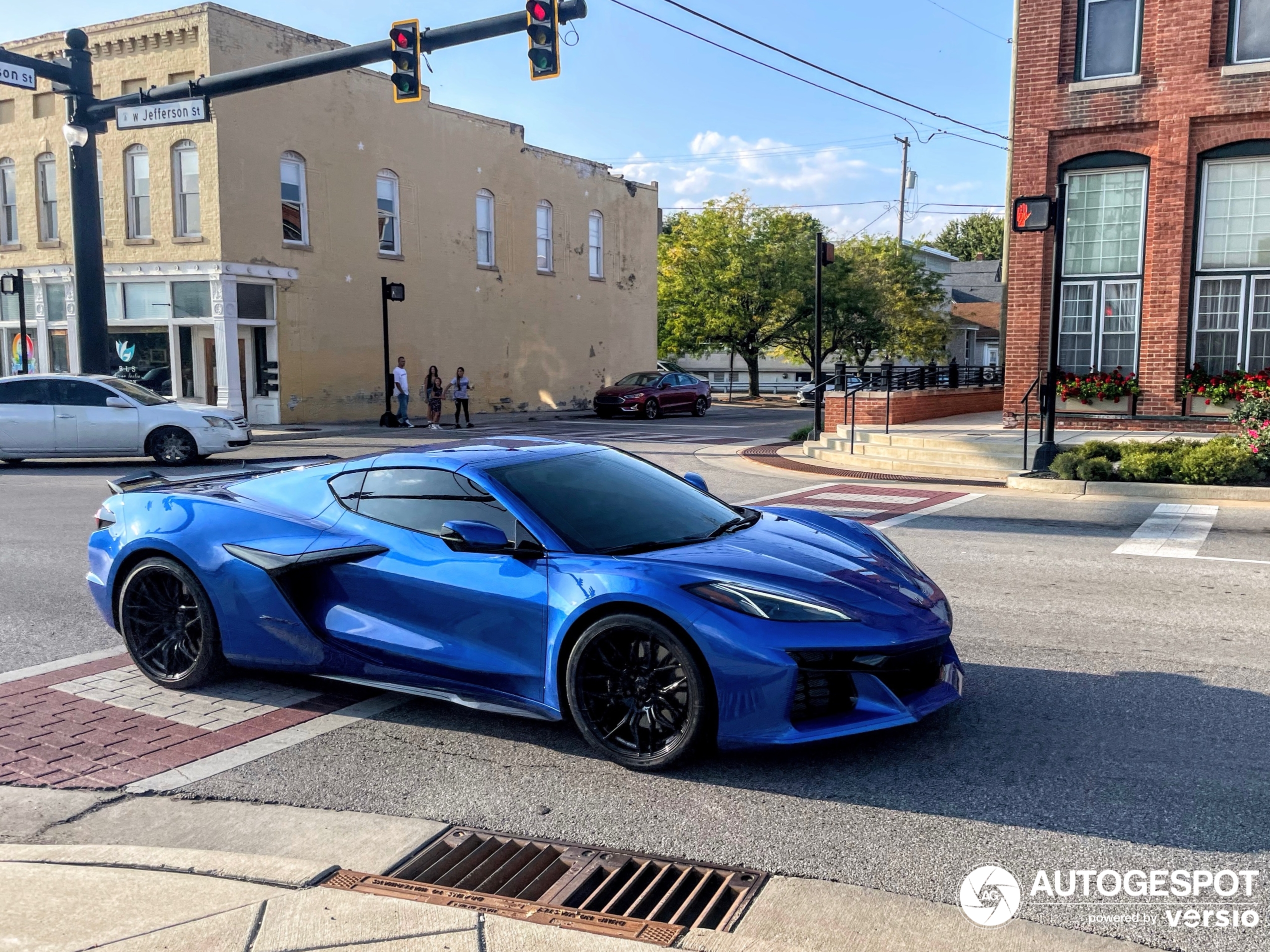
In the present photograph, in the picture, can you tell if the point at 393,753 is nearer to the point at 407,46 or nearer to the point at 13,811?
the point at 13,811

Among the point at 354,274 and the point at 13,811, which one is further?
the point at 354,274

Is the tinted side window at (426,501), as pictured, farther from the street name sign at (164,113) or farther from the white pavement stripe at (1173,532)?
the street name sign at (164,113)

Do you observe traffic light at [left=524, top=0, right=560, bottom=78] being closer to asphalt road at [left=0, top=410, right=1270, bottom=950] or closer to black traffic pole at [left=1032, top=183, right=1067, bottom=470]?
black traffic pole at [left=1032, top=183, right=1067, bottom=470]

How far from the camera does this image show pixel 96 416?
56.9ft

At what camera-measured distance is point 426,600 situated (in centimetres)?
494

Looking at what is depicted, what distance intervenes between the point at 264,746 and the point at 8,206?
30246mm

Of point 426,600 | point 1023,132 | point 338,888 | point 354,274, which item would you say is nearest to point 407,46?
point 1023,132

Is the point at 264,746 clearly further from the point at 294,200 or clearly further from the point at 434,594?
the point at 294,200

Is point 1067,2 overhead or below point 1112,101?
overhead

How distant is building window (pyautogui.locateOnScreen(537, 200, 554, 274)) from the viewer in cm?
3747

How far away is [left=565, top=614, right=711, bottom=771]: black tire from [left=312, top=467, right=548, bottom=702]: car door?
9.4 inches

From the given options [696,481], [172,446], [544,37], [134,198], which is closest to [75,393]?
[172,446]

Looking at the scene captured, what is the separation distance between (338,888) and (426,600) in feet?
5.34

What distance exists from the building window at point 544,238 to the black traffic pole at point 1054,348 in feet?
81.3
